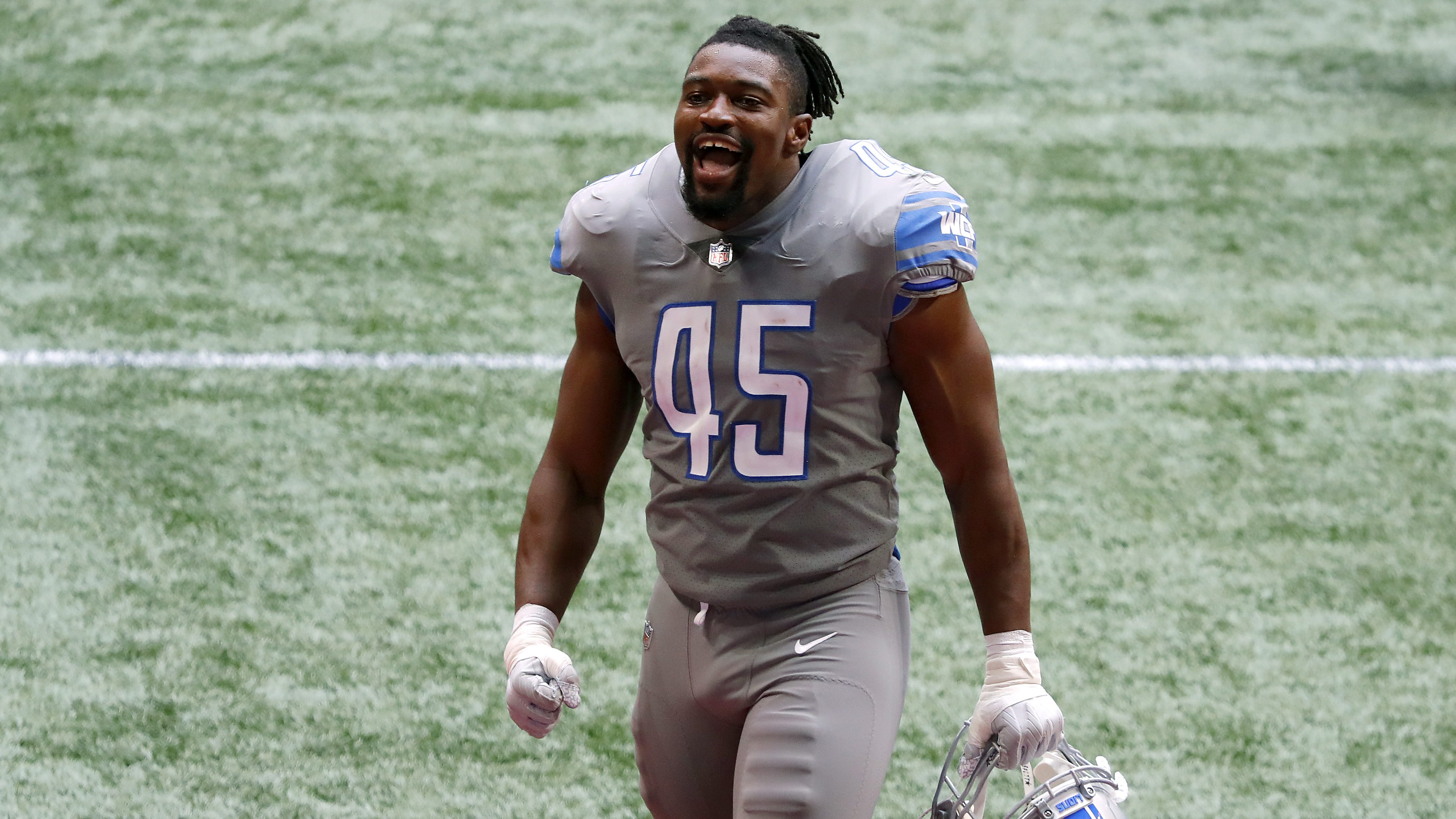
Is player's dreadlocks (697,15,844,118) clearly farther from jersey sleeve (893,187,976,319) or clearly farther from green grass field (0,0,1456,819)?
green grass field (0,0,1456,819)

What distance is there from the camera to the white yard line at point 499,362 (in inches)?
227

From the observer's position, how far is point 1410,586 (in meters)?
4.77

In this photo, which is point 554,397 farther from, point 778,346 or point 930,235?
point 930,235

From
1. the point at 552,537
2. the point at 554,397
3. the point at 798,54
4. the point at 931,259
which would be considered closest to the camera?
the point at 931,259

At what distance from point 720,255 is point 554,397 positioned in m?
3.15

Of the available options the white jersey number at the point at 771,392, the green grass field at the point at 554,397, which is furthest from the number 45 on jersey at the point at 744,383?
the green grass field at the point at 554,397

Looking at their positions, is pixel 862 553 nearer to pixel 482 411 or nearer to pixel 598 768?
pixel 598 768

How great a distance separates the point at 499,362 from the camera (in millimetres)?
5840

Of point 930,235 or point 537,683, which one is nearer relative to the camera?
point 930,235

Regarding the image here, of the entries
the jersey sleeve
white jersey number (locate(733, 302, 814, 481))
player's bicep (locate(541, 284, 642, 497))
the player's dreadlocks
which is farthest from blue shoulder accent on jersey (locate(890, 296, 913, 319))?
player's bicep (locate(541, 284, 642, 497))

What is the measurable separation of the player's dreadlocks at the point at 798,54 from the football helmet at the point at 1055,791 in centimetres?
107

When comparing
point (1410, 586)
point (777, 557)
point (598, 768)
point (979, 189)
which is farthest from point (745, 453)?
point (979, 189)

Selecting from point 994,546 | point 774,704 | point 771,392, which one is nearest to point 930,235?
point 771,392

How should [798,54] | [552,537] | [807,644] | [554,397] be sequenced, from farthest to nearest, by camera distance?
1. [554,397]
2. [552,537]
3. [798,54]
4. [807,644]
